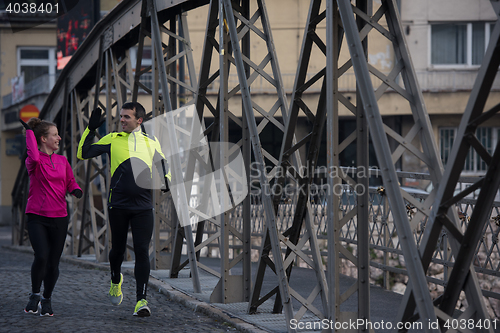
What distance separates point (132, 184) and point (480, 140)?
66.8 feet

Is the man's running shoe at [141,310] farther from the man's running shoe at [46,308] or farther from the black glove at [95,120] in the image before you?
the black glove at [95,120]

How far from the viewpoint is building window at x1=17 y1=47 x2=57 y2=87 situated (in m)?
29.6

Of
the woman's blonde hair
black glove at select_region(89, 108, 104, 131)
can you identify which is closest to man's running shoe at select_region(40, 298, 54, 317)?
the woman's blonde hair

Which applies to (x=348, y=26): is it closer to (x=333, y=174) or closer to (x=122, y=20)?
(x=333, y=174)

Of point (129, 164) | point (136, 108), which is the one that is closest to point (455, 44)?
point (136, 108)

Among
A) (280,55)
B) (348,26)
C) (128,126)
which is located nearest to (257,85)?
(280,55)

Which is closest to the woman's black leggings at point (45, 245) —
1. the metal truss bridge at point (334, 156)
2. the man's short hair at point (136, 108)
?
the man's short hair at point (136, 108)

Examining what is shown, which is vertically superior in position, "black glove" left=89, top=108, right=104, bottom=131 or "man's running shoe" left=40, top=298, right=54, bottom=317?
"black glove" left=89, top=108, right=104, bottom=131

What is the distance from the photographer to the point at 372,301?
6.99m

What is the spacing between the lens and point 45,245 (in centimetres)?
559

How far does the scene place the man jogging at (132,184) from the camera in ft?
18.4

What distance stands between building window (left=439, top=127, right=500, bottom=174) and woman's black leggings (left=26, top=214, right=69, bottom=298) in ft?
65.9

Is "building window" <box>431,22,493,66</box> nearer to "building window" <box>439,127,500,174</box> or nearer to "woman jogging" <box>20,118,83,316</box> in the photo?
"building window" <box>439,127,500,174</box>

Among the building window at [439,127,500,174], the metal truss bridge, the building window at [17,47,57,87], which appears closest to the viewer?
the metal truss bridge
